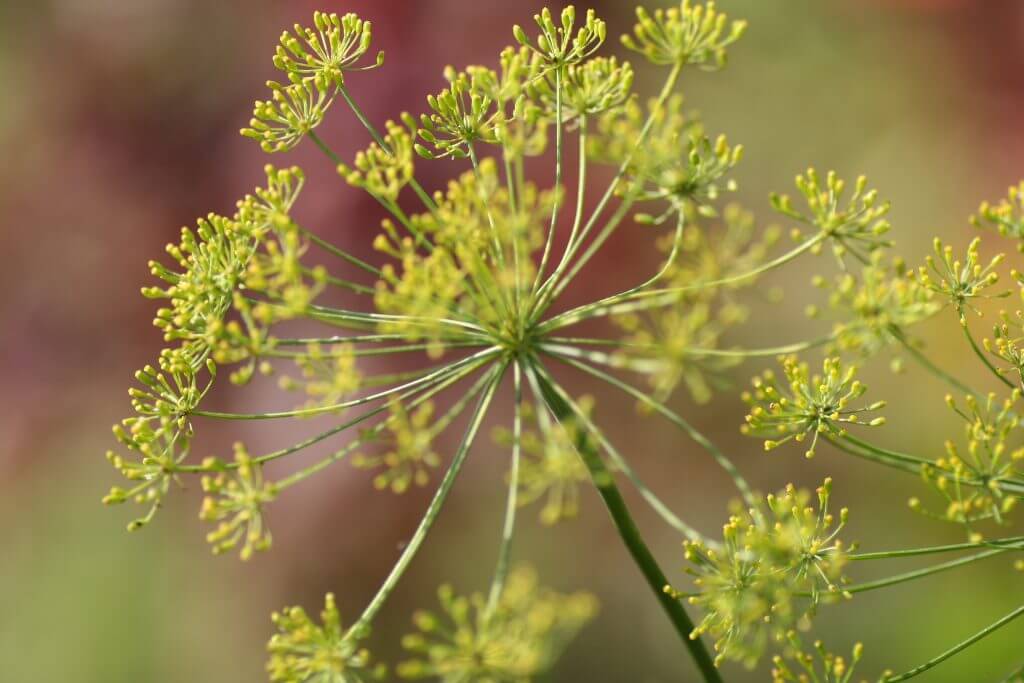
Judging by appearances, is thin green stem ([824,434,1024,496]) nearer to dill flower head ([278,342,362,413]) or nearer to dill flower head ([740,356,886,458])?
dill flower head ([740,356,886,458])

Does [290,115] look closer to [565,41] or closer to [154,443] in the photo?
[565,41]

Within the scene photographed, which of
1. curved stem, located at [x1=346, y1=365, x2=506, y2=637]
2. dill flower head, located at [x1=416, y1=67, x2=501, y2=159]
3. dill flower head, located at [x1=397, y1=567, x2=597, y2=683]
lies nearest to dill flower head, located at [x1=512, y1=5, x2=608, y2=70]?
dill flower head, located at [x1=416, y1=67, x2=501, y2=159]

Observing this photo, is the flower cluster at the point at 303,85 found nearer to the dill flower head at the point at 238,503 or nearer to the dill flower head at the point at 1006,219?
the dill flower head at the point at 238,503

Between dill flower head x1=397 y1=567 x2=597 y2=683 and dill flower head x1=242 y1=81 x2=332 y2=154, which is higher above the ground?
dill flower head x1=242 y1=81 x2=332 y2=154

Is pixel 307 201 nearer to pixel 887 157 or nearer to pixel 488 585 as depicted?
pixel 488 585

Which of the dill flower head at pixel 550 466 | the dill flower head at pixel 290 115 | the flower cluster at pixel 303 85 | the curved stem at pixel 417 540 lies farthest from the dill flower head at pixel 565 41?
the dill flower head at pixel 550 466

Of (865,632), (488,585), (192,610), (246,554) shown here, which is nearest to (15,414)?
(192,610)
